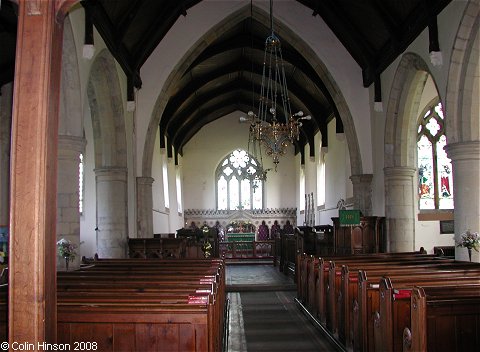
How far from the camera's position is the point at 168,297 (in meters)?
3.88

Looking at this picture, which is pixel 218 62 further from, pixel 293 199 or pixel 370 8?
pixel 293 199

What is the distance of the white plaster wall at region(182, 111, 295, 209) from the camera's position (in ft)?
77.3

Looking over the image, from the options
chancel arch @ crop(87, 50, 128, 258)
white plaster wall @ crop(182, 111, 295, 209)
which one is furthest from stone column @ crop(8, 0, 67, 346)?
white plaster wall @ crop(182, 111, 295, 209)

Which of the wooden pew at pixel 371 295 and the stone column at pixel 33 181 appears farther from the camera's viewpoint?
the wooden pew at pixel 371 295

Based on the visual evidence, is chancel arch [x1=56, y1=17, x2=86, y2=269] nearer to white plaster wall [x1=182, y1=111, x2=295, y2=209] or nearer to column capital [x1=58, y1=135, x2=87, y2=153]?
column capital [x1=58, y1=135, x2=87, y2=153]

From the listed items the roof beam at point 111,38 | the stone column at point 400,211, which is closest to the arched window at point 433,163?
the stone column at point 400,211

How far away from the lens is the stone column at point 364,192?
41.3ft

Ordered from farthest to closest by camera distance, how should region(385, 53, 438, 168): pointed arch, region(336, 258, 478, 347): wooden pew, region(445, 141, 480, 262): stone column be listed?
1. region(385, 53, 438, 168): pointed arch
2. region(445, 141, 480, 262): stone column
3. region(336, 258, 478, 347): wooden pew

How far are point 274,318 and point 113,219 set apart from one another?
177 inches

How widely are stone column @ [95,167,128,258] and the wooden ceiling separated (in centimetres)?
197

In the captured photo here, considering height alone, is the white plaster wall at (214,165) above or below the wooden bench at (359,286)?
above

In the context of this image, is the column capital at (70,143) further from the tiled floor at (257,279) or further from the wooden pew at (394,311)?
the wooden pew at (394,311)

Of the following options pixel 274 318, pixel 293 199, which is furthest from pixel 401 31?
pixel 293 199

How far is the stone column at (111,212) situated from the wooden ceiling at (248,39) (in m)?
1.97
